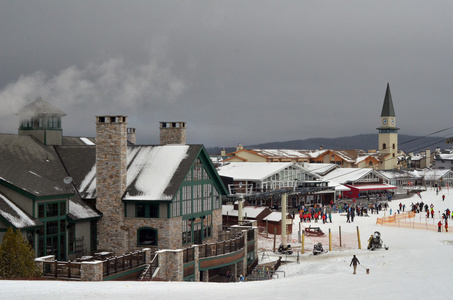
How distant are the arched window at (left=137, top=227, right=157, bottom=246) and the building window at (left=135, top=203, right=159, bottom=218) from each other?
2.16 ft

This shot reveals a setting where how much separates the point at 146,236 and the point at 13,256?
8075 millimetres

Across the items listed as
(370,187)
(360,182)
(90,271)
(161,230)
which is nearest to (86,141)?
(161,230)

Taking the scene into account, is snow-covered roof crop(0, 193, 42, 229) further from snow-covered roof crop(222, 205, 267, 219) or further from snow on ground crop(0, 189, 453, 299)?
snow-covered roof crop(222, 205, 267, 219)

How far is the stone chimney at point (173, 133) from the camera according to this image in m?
36.9

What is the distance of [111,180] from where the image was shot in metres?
29.5

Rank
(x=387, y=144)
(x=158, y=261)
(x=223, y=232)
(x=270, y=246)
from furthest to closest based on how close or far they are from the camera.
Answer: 1. (x=387, y=144)
2. (x=270, y=246)
3. (x=223, y=232)
4. (x=158, y=261)

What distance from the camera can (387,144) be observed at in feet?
489

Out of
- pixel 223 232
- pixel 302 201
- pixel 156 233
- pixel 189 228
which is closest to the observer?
pixel 156 233

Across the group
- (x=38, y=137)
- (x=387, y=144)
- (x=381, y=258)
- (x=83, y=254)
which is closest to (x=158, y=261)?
(x=83, y=254)

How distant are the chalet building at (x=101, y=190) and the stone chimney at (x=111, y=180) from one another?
0.05m

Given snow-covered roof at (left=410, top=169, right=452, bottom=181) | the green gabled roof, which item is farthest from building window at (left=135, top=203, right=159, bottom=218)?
the green gabled roof

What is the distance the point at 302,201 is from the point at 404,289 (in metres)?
46.9

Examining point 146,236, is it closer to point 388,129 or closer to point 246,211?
point 246,211

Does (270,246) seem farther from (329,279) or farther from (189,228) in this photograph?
(329,279)
